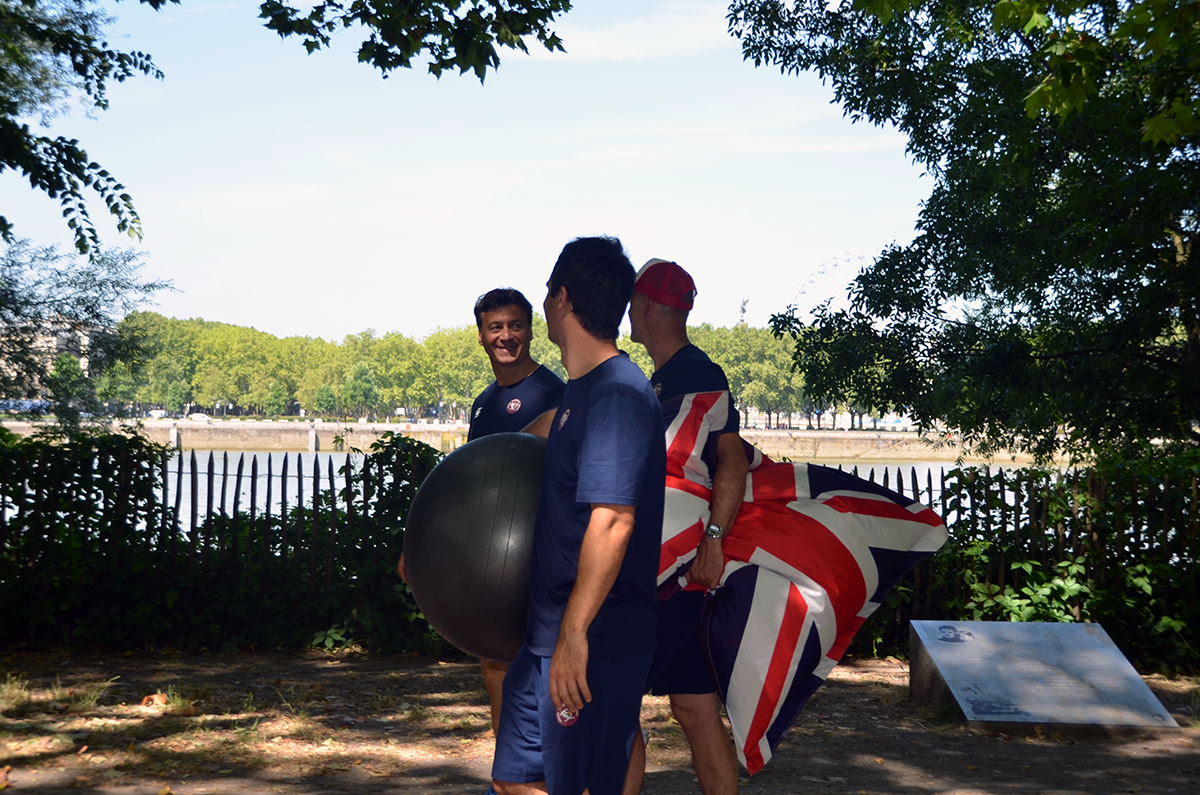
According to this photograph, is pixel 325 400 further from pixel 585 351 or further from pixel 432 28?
pixel 585 351

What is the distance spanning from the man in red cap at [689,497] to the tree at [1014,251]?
6.45 m

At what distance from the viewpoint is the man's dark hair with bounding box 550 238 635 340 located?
2.60 m

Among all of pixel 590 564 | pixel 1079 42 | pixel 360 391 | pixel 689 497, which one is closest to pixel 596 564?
pixel 590 564

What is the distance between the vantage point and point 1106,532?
7211 millimetres

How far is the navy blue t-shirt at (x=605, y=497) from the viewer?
2418mm

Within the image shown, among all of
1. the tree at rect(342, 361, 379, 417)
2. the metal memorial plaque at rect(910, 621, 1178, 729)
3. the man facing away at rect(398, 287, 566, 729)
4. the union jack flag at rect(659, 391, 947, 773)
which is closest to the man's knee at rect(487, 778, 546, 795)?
the union jack flag at rect(659, 391, 947, 773)

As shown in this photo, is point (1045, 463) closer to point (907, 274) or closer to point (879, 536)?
point (907, 274)

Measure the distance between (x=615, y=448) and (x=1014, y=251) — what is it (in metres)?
10.1

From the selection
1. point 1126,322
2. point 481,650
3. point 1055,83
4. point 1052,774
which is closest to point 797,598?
point 481,650

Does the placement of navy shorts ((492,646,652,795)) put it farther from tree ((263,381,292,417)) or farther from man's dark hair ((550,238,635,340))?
tree ((263,381,292,417))

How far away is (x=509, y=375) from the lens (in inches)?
171

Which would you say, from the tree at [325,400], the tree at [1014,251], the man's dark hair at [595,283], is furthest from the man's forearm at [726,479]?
the tree at [325,400]

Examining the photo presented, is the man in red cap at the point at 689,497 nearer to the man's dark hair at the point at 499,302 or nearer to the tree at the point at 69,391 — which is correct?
the man's dark hair at the point at 499,302

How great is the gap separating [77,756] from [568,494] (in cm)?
355
